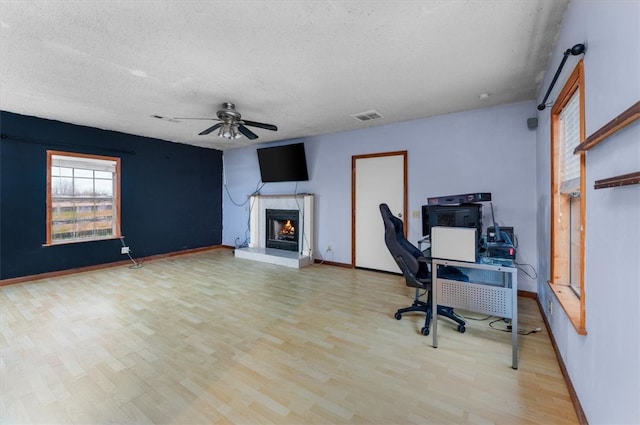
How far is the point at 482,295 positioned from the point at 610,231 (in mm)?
1125

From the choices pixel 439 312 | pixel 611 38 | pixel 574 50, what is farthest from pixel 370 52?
pixel 439 312

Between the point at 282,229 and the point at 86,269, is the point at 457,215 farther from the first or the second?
the point at 86,269

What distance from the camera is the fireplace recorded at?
562 centimetres

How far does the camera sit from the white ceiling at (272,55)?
1836 millimetres

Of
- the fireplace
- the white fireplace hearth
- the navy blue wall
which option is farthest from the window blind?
the navy blue wall

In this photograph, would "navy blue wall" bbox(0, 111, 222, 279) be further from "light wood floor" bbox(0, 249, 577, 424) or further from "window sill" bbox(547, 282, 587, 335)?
"window sill" bbox(547, 282, 587, 335)

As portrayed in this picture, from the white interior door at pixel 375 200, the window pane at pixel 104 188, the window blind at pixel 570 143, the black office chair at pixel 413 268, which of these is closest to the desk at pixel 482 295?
the black office chair at pixel 413 268

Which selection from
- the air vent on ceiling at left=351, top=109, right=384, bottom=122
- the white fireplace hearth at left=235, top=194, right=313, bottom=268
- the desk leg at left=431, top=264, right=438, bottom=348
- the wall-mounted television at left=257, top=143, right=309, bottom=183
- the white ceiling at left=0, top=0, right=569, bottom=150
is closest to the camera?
the white ceiling at left=0, top=0, right=569, bottom=150

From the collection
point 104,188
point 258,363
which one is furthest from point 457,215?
point 104,188

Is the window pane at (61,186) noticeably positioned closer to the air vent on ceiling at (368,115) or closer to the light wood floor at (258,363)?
the light wood floor at (258,363)

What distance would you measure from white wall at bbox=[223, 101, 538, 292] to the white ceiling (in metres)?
0.32

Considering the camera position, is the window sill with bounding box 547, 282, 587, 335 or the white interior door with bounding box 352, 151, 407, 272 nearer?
the window sill with bounding box 547, 282, 587, 335

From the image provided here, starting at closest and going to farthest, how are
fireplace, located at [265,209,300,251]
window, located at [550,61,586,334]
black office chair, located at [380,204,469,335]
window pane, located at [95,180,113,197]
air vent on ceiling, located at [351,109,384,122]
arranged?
1. window, located at [550,61,586,334]
2. black office chair, located at [380,204,469,335]
3. air vent on ceiling, located at [351,109,384,122]
4. window pane, located at [95,180,113,197]
5. fireplace, located at [265,209,300,251]

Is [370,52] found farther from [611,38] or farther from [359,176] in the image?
[359,176]
